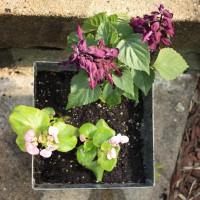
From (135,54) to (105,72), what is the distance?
116 millimetres

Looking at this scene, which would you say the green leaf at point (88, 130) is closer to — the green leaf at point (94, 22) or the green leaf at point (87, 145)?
the green leaf at point (87, 145)

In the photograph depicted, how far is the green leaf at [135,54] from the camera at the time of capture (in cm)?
137

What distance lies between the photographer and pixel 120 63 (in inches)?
58.6

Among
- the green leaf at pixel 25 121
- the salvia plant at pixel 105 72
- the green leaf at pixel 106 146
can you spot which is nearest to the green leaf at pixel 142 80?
the salvia plant at pixel 105 72

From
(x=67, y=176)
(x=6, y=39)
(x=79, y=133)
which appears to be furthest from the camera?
(x=6, y=39)

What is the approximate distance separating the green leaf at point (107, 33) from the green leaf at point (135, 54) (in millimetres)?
37

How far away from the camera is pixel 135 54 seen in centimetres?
138

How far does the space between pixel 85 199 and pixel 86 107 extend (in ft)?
1.49

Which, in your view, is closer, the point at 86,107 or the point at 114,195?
the point at 86,107

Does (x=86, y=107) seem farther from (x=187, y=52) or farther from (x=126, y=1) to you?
(x=187, y=52)

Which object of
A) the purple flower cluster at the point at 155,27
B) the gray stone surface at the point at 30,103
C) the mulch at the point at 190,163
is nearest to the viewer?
the purple flower cluster at the point at 155,27

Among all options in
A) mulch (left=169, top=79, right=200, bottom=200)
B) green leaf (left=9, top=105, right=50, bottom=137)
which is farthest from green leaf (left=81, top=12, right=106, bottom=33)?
mulch (left=169, top=79, right=200, bottom=200)

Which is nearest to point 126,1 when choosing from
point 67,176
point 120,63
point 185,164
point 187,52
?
point 120,63

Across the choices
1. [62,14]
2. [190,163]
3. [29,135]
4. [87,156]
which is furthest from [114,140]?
[190,163]
